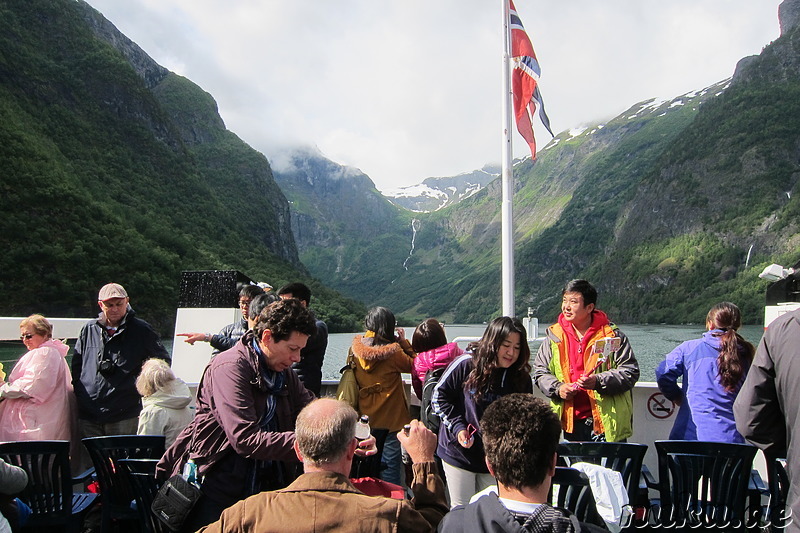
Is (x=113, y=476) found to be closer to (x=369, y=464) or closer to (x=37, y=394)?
(x=37, y=394)

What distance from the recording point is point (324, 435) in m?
1.87

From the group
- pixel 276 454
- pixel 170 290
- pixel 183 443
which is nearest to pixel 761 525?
pixel 276 454

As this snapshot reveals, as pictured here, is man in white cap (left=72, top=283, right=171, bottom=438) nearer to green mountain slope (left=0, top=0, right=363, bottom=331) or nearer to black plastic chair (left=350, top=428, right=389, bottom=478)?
black plastic chair (left=350, top=428, right=389, bottom=478)

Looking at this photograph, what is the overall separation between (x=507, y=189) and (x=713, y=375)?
11.0 ft

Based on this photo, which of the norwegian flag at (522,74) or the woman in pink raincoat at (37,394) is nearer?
the woman in pink raincoat at (37,394)

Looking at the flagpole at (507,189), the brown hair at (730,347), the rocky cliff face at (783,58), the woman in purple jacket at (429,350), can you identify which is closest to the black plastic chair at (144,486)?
the woman in purple jacket at (429,350)

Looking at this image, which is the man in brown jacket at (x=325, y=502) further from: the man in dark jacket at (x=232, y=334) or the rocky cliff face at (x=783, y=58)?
the rocky cliff face at (x=783, y=58)

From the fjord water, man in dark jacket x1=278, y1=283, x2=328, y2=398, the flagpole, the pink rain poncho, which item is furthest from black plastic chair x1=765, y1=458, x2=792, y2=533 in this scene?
the fjord water

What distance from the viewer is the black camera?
13.3 ft

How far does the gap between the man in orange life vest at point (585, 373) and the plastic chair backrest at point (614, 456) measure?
0.70 meters

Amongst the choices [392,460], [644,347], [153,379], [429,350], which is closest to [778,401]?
[429,350]

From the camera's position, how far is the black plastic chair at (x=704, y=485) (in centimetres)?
296

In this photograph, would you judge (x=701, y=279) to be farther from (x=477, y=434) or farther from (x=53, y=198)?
(x=477, y=434)

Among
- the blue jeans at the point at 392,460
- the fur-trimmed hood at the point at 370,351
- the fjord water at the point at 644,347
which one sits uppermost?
the fur-trimmed hood at the point at 370,351
